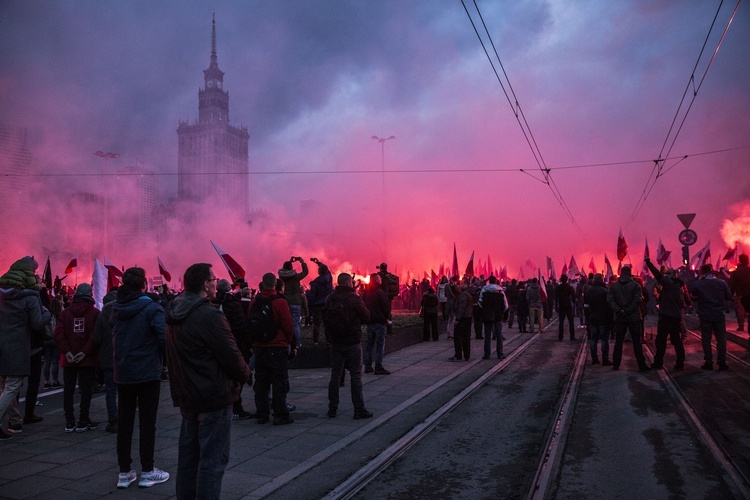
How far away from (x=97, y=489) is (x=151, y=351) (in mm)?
1214

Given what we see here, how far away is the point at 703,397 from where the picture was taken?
25.3 ft

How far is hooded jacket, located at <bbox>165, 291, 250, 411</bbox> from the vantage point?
11.9 feet

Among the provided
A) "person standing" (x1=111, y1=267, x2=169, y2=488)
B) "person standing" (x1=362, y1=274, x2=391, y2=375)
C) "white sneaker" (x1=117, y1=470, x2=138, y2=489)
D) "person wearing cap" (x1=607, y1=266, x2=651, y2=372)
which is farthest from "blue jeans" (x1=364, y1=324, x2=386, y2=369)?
"white sneaker" (x1=117, y1=470, x2=138, y2=489)

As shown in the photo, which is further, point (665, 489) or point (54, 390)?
point (54, 390)

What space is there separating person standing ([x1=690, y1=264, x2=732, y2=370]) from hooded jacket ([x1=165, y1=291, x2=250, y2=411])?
9.52 m

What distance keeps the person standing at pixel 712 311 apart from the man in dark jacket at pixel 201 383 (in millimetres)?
9511

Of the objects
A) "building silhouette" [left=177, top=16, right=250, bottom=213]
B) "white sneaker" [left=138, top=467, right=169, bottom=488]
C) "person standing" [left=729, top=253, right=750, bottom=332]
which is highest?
"building silhouette" [left=177, top=16, right=250, bottom=213]

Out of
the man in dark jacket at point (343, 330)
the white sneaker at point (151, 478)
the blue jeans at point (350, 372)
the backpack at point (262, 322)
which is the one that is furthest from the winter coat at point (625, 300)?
the white sneaker at point (151, 478)

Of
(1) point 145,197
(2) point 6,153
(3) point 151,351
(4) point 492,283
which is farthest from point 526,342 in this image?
(1) point 145,197

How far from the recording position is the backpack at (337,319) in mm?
7285

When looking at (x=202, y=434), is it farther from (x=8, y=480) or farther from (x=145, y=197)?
(x=145, y=197)

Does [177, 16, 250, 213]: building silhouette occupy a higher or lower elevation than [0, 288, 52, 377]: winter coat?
higher

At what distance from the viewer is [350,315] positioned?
7355mm

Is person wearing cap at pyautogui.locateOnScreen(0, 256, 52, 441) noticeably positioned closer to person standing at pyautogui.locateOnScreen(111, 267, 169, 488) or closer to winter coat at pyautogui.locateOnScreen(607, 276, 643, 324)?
person standing at pyautogui.locateOnScreen(111, 267, 169, 488)
